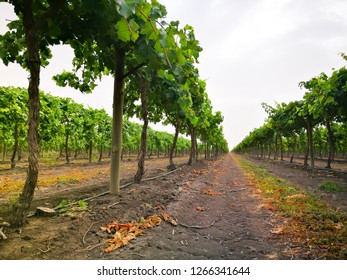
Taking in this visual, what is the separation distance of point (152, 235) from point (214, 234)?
1.39m

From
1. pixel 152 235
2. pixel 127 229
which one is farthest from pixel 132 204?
pixel 152 235

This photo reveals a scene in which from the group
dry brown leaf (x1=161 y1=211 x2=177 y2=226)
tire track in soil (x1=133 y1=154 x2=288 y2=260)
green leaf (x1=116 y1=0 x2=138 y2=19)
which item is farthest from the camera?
dry brown leaf (x1=161 y1=211 x2=177 y2=226)

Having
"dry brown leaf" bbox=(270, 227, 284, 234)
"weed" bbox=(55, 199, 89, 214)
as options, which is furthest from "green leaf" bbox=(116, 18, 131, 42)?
"dry brown leaf" bbox=(270, 227, 284, 234)

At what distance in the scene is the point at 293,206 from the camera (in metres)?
7.00

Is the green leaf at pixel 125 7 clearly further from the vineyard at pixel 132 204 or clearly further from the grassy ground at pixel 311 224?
the grassy ground at pixel 311 224

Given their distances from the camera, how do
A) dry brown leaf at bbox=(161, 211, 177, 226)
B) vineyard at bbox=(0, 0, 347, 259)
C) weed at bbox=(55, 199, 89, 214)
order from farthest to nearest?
dry brown leaf at bbox=(161, 211, 177, 226) → weed at bbox=(55, 199, 89, 214) → vineyard at bbox=(0, 0, 347, 259)

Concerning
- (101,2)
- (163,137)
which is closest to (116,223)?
→ (101,2)

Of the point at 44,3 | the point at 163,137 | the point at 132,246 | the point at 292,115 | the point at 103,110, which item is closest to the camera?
the point at 132,246

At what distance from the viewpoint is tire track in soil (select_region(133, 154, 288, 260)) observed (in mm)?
4086

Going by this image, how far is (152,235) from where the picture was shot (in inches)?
186

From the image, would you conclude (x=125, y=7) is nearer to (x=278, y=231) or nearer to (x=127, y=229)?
(x=127, y=229)

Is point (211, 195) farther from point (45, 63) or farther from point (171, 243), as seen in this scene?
point (45, 63)

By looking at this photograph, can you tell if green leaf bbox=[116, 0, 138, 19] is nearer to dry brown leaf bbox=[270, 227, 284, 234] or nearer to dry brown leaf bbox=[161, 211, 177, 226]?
dry brown leaf bbox=[161, 211, 177, 226]

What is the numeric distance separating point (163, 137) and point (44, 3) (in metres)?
46.2
